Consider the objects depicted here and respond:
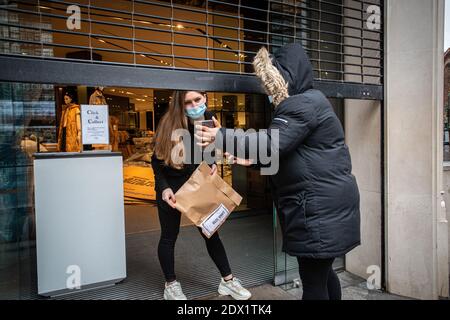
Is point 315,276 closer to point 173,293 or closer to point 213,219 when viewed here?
point 213,219

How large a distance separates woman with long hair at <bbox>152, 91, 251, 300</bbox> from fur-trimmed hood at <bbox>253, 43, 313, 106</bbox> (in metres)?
0.67

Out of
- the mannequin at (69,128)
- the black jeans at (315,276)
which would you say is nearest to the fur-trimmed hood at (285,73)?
the black jeans at (315,276)

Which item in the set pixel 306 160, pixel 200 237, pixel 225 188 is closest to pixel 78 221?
pixel 225 188

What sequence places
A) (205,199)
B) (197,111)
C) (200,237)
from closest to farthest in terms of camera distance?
(205,199), (197,111), (200,237)

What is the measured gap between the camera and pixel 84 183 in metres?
3.01

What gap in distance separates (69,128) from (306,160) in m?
3.23

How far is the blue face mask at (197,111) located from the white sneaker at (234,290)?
137 centimetres

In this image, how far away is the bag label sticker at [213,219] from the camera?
246 cm

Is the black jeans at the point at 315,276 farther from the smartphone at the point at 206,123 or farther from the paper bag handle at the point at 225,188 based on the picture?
the smartphone at the point at 206,123

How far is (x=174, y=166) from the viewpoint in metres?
2.70

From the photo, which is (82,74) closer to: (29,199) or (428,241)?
(29,199)

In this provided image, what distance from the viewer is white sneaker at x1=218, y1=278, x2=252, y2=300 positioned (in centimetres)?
291
